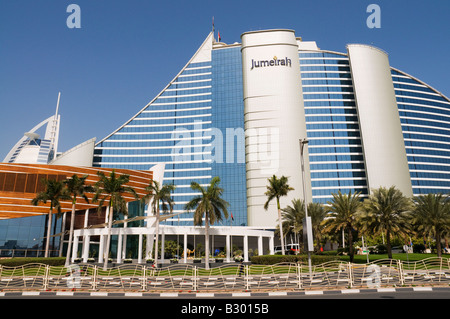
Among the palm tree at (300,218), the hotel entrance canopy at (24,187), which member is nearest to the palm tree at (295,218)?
the palm tree at (300,218)

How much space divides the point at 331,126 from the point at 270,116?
26249 mm

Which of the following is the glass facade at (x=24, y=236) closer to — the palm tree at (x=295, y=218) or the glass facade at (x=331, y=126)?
the palm tree at (x=295, y=218)

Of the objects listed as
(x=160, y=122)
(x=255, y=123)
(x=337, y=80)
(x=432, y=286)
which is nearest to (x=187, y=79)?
(x=160, y=122)

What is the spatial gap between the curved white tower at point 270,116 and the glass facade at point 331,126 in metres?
9.63

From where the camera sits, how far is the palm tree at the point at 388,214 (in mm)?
42594

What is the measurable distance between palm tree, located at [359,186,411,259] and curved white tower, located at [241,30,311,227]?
42758 mm

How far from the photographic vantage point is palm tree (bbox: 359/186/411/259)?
1677 inches

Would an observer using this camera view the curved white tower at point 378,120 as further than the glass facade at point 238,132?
No

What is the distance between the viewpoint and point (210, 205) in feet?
153

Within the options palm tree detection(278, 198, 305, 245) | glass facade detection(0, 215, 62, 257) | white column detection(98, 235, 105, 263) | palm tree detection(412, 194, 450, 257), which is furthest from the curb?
glass facade detection(0, 215, 62, 257)

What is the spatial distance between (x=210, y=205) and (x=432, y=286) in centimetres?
3254

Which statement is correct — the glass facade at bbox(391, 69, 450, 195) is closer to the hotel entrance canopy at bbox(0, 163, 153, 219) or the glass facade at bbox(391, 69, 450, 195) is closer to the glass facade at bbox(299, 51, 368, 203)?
the glass facade at bbox(299, 51, 368, 203)

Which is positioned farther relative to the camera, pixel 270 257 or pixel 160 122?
pixel 160 122
